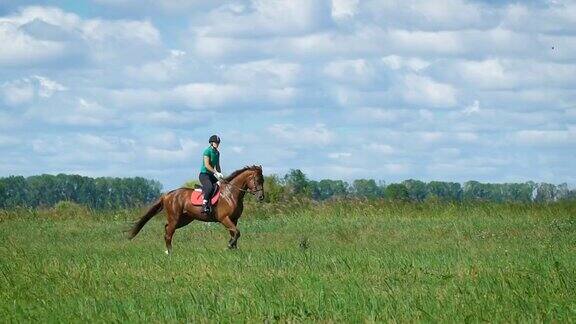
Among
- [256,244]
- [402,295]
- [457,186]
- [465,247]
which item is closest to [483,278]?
[402,295]

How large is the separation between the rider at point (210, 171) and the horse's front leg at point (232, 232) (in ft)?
1.85

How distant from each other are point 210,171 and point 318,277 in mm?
10436

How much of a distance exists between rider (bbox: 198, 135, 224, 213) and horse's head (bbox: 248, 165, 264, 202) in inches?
31.0

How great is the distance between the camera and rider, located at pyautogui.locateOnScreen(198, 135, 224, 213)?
80.3ft

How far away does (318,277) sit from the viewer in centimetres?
1465

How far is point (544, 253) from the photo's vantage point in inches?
726

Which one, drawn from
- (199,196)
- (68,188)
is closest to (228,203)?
(199,196)

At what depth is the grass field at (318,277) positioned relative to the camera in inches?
456

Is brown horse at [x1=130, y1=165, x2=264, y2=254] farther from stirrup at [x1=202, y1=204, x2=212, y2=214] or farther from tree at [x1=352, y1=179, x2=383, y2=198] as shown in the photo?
tree at [x1=352, y1=179, x2=383, y2=198]

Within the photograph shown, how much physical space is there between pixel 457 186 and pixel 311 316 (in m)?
112

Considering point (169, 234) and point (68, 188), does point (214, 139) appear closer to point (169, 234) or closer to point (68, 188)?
point (169, 234)

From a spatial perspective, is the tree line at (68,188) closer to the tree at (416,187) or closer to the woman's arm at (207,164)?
the tree at (416,187)

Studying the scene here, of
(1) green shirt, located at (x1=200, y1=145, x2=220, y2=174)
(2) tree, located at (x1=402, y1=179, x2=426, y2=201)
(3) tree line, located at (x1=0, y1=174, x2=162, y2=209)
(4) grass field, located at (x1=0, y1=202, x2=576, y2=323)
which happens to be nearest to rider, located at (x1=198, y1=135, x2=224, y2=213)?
(1) green shirt, located at (x1=200, y1=145, x2=220, y2=174)

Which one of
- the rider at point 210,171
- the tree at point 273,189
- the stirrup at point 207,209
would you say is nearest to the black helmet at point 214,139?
the rider at point 210,171
